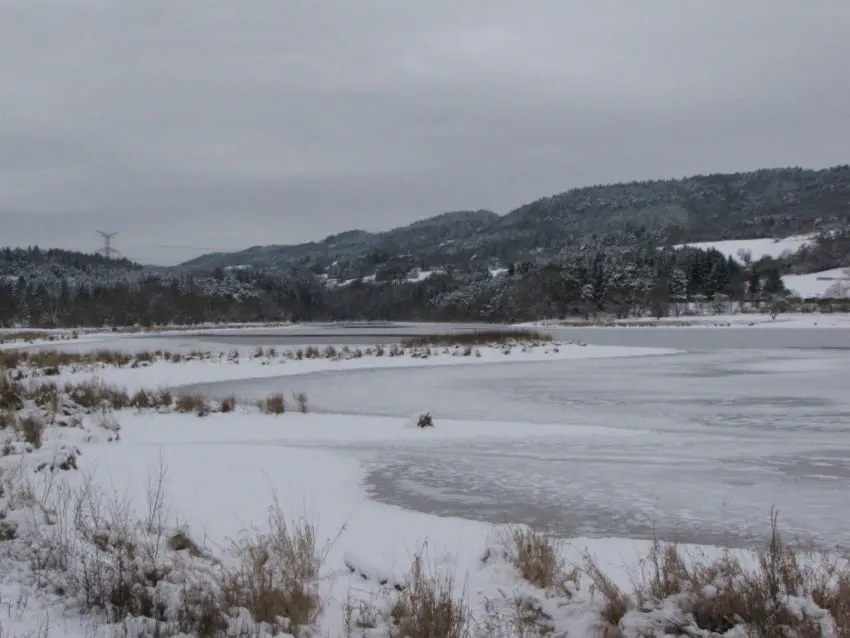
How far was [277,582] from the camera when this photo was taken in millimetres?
4410

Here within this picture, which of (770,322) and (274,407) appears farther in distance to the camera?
(770,322)

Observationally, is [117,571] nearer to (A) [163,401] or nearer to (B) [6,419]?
(B) [6,419]

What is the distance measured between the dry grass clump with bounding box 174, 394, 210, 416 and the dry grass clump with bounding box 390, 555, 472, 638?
34.1ft

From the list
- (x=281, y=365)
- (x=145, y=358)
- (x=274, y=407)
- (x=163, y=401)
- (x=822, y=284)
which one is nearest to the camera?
(x=274, y=407)

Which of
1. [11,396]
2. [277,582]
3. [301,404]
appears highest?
[11,396]

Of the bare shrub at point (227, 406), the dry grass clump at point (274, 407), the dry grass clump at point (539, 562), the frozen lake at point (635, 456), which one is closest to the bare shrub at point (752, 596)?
the dry grass clump at point (539, 562)

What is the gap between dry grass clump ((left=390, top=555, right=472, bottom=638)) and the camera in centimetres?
381

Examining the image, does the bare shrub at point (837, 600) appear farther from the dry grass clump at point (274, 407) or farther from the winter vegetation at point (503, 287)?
the winter vegetation at point (503, 287)

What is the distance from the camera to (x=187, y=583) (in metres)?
4.41

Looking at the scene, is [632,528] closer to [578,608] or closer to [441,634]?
[578,608]

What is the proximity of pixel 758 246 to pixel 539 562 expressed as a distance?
167m

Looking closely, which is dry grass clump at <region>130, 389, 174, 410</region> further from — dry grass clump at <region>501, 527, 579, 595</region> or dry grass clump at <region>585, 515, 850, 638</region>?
dry grass clump at <region>585, 515, 850, 638</region>

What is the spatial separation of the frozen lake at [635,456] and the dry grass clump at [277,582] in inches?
97.2

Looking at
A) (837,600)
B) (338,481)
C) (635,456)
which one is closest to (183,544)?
(338,481)
